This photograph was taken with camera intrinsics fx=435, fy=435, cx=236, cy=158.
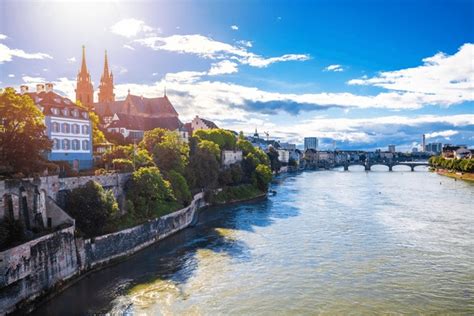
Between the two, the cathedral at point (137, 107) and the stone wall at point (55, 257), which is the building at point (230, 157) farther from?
the stone wall at point (55, 257)

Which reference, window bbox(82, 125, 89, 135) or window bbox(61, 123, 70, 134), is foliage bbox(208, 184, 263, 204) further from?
window bbox(61, 123, 70, 134)

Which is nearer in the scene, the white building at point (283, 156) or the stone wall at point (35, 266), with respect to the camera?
the stone wall at point (35, 266)

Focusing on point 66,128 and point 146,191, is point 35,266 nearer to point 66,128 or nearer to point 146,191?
point 146,191

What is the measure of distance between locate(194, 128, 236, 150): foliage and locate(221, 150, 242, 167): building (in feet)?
4.56

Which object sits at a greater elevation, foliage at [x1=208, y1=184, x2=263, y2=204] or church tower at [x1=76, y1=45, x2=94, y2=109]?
church tower at [x1=76, y1=45, x2=94, y2=109]

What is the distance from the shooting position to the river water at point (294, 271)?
20969mm

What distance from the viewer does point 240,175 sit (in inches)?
2485

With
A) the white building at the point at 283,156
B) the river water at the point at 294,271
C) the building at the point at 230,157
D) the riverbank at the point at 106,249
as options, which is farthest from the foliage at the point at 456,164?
the riverbank at the point at 106,249

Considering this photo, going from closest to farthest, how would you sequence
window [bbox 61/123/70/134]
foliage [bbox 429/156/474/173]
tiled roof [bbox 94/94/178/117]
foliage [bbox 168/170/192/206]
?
window [bbox 61/123/70/134] → foliage [bbox 168/170/192/206] → tiled roof [bbox 94/94/178/117] → foliage [bbox 429/156/474/173]

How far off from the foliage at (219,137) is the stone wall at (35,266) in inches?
1843

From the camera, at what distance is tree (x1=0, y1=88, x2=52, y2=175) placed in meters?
24.1

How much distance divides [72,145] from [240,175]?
30.5 metres

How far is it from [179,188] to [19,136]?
18546 millimetres

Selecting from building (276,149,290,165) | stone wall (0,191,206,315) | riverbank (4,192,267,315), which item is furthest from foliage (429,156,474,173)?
stone wall (0,191,206,315)
